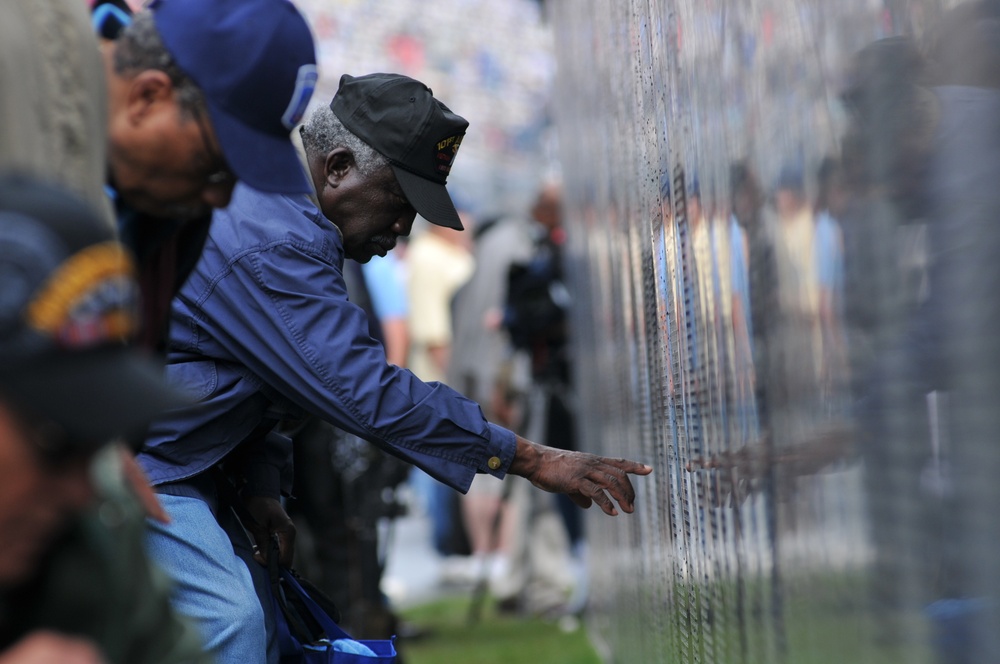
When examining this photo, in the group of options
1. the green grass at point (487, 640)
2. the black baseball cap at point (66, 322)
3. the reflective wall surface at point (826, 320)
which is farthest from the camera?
the green grass at point (487, 640)

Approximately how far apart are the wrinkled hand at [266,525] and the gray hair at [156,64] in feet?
4.75

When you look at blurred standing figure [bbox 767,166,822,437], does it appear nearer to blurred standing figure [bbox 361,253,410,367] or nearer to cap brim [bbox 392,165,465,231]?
cap brim [bbox 392,165,465,231]

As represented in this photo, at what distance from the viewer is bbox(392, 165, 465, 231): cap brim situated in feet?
9.55

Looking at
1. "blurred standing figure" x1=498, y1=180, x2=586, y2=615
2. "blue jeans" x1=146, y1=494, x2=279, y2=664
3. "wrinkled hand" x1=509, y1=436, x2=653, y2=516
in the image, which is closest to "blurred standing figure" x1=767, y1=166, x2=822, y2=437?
"wrinkled hand" x1=509, y1=436, x2=653, y2=516

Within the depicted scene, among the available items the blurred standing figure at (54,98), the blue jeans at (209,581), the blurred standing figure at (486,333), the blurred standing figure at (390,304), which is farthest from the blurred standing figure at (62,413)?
the blurred standing figure at (486,333)

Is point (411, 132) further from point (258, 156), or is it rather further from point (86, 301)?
point (86, 301)

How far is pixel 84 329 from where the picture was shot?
1.24 m

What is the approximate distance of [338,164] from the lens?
304 cm

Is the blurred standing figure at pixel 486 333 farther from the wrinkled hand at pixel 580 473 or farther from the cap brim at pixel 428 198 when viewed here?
the wrinkled hand at pixel 580 473

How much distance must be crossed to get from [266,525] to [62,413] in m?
1.85

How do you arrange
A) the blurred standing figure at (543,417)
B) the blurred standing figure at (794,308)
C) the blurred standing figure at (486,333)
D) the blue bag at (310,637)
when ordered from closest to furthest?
the blurred standing figure at (794,308) < the blue bag at (310,637) < the blurred standing figure at (543,417) < the blurred standing figure at (486,333)

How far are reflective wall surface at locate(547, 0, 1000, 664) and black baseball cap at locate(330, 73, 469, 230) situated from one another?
432 millimetres


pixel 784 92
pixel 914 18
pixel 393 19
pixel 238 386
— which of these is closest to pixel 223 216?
pixel 238 386

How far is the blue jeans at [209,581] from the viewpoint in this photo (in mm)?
2598
